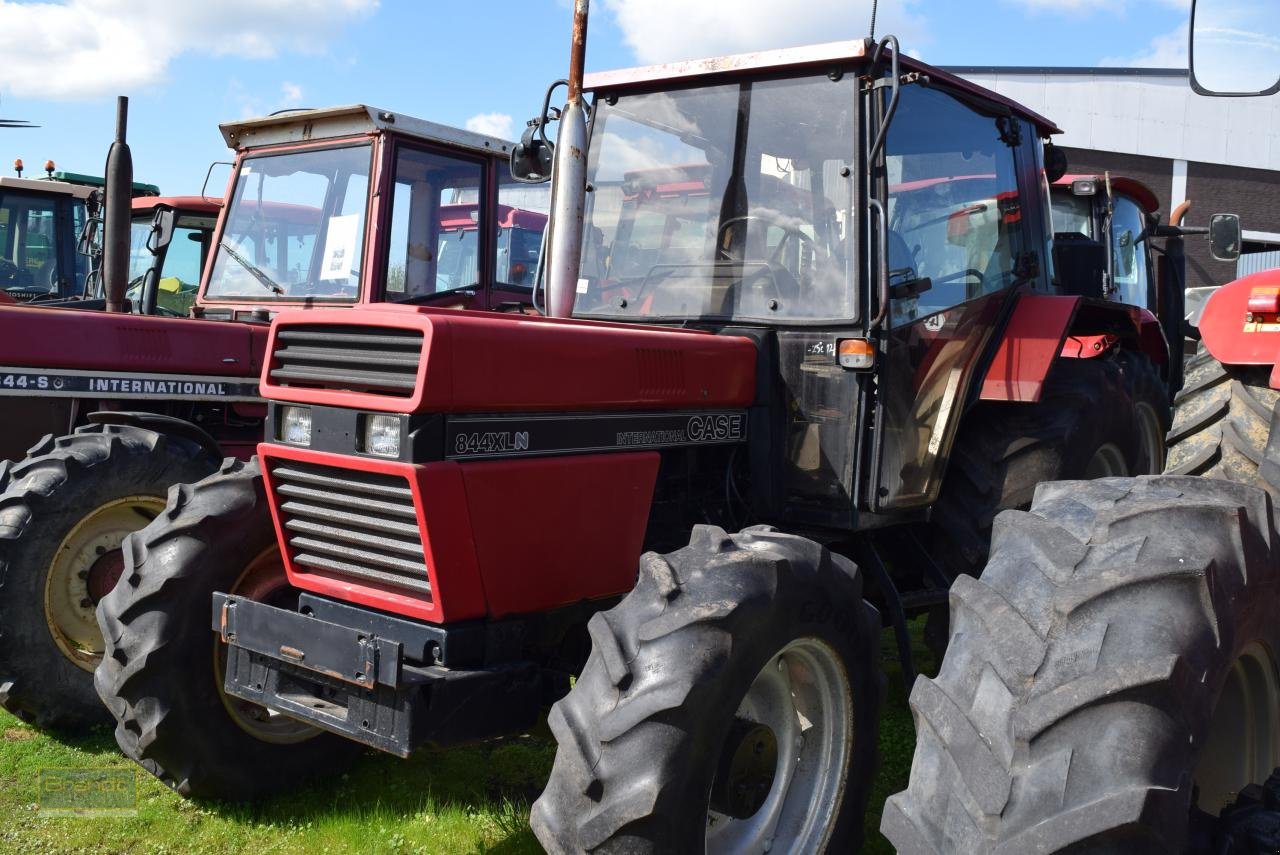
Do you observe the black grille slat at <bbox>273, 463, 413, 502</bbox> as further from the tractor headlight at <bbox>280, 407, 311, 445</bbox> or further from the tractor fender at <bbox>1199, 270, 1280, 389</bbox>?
the tractor fender at <bbox>1199, 270, 1280, 389</bbox>

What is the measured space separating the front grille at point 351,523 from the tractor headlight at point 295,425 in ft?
0.23

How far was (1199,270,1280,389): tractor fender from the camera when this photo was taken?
10.9 ft

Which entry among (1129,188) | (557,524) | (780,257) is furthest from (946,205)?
(1129,188)

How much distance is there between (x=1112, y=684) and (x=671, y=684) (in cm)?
104

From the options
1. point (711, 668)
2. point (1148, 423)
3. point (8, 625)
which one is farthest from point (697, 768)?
point (1148, 423)

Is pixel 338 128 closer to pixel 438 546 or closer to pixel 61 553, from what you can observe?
pixel 61 553

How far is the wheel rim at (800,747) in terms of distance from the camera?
10.6 feet

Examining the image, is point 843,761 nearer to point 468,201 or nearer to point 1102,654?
point 1102,654

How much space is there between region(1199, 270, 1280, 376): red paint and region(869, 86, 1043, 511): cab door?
864 mm

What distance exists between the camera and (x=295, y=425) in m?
3.37

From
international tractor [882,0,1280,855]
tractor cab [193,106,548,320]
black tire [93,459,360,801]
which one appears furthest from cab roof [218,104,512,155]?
international tractor [882,0,1280,855]

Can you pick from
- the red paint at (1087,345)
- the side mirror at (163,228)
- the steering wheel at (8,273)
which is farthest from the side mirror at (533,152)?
the steering wheel at (8,273)

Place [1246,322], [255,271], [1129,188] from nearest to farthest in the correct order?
1. [1246,322]
2. [255,271]
3. [1129,188]

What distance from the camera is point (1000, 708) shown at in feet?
6.92
